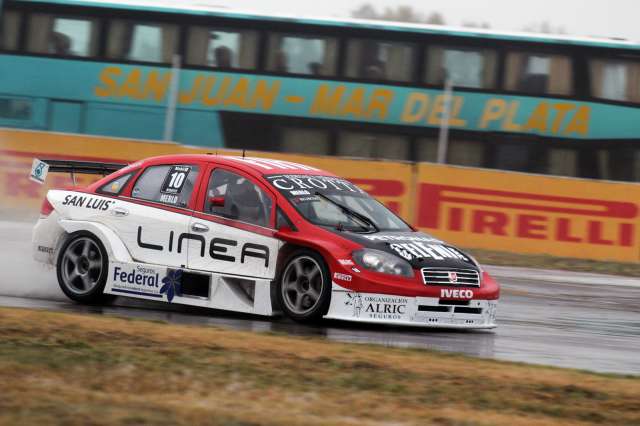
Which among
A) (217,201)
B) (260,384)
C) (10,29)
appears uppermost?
(10,29)

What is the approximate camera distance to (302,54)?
25.5m

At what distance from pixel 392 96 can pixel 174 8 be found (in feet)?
16.8

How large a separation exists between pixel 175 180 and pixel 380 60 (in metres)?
15.3

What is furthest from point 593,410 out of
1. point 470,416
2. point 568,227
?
point 568,227

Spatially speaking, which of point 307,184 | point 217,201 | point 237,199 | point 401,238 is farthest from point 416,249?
point 217,201

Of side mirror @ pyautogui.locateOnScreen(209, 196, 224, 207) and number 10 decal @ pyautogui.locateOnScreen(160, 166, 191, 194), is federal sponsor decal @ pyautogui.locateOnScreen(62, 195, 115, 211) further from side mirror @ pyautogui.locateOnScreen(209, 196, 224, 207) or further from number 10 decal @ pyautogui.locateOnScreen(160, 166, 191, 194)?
side mirror @ pyautogui.locateOnScreen(209, 196, 224, 207)

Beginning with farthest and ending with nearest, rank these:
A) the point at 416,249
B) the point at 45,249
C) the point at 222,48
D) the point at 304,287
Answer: the point at 222,48 → the point at 45,249 → the point at 416,249 → the point at 304,287

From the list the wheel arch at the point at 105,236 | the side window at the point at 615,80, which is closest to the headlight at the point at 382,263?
the wheel arch at the point at 105,236

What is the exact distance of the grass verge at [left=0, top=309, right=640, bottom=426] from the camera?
5.94m

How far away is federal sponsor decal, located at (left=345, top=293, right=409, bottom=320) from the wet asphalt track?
0.16 m

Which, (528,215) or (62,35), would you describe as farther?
(62,35)

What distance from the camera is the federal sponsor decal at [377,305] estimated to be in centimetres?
959

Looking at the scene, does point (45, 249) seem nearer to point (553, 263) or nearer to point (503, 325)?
point (503, 325)

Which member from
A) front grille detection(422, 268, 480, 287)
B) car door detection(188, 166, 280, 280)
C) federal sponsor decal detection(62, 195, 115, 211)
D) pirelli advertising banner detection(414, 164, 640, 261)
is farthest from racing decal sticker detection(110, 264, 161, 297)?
pirelli advertising banner detection(414, 164, 640, 261)
